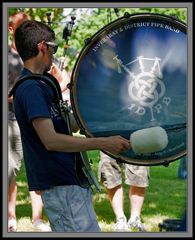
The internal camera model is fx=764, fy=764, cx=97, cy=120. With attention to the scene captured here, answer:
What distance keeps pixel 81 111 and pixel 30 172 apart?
26.8 inches

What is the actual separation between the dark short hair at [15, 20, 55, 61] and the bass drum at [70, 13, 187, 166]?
548mm

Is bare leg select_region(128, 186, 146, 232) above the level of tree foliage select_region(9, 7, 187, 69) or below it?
below

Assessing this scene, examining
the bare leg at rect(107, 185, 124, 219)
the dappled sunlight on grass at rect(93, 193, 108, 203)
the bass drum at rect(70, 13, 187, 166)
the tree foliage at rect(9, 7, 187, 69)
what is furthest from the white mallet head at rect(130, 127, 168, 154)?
the tree foliage at rect(9, 7, 187, 69)

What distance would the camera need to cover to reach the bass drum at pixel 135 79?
446 centimetres

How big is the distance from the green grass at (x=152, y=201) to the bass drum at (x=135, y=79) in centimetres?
135

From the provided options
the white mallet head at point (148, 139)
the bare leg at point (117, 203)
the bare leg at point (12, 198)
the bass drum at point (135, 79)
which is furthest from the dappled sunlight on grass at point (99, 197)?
the white mallet head at point (148, 139)

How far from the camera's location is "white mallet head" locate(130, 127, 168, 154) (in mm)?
3812

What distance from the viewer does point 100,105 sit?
14.9 feet

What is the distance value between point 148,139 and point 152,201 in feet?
9.37

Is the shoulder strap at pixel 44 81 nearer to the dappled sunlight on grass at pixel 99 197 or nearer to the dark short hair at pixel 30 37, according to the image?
the dark short hair at pixel 30 37

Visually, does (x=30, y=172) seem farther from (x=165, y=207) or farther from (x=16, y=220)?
(x=165, y=207)

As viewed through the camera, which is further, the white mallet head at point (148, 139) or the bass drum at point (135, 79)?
the bass drum at point (135, 79)

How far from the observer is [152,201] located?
6598 millimetres

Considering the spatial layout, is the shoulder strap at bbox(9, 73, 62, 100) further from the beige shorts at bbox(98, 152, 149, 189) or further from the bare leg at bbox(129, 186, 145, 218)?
the bare leg at bbox(129, 186, 145, 218)
